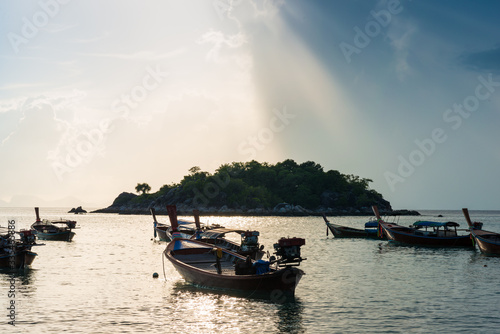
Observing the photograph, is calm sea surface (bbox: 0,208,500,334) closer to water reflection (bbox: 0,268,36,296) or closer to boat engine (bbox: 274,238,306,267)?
water reflection (bbox: 0,268,36,296)

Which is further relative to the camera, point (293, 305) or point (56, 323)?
point (293, 305)

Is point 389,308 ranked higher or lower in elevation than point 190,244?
lower

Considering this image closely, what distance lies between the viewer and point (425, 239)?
63812mm

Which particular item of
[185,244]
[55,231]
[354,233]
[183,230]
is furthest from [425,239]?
[55,231]

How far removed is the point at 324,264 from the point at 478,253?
22.9 metres

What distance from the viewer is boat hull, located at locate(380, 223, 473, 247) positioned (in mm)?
61406

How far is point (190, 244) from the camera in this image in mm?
39312

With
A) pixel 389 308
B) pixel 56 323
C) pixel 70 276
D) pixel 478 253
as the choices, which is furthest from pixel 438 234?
pixel 56 323

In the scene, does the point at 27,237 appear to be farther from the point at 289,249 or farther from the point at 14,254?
the point at 289,249

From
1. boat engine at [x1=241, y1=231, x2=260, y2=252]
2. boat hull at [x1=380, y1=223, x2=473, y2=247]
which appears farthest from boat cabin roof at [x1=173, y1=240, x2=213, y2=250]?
boat hull at [x1=380, y1=223, x2=473, y2=247]

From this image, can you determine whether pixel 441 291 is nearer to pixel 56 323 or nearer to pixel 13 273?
pixel 56 323

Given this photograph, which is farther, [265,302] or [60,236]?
[60,236]

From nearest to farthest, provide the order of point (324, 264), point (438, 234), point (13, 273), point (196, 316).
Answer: point (196, 316) < point (13, 273) < point (324, 264) < point (438, 234)

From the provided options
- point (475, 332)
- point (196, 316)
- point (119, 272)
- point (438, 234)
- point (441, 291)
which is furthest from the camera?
point (438, 234)
